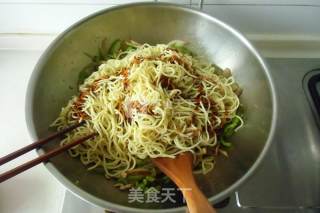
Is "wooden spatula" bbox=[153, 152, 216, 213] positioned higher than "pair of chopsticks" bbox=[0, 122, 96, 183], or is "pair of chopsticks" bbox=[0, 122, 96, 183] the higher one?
"pair of chopsticks" bbox=[0, 122, 96, 183]

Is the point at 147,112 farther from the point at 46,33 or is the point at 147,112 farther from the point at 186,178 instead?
the point at 46,33

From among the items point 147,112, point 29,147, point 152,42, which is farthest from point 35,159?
point 152,42

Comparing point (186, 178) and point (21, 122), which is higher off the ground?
point (21, 122)

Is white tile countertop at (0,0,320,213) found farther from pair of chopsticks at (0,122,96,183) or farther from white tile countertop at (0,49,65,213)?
pair of chopsticks at (0,122,96,183)

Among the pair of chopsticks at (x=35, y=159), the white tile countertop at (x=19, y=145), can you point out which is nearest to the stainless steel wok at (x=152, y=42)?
the pair of chopsticks at (x=35, y=159)

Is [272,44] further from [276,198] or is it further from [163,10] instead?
[276,198]

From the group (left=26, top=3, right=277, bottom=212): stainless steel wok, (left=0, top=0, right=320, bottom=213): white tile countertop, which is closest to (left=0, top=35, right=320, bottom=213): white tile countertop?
(left=0, top=0, right=320, bottom=213): white tile countertop

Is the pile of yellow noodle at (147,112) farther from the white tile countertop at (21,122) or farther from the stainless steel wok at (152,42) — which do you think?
the white tile countertop at (21,122)
